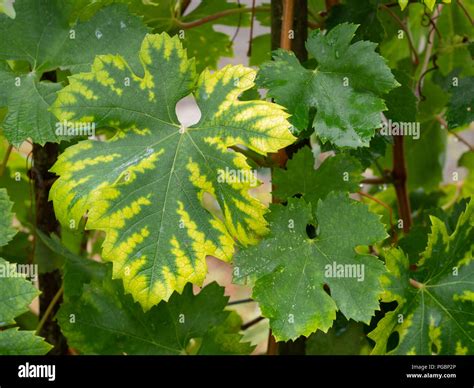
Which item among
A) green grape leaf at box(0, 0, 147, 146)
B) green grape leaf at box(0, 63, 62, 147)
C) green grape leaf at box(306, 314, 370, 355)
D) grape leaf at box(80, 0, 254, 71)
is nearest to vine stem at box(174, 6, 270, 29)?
grape leaf at box(80, 0, 254, 71)

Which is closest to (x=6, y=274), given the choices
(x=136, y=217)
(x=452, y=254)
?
(x=136, y=217)

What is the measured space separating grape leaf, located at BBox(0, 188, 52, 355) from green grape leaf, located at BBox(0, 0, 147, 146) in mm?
106

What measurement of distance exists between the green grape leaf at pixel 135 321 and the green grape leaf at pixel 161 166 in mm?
233

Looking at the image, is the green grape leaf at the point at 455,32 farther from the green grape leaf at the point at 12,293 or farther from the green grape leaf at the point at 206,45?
the green grape leaf at the point at 12,293

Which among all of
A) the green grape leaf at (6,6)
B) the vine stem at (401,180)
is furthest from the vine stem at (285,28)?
the green grape leaf at (6,6)

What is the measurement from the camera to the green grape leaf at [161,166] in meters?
0.95

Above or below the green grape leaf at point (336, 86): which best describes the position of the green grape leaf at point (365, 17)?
above

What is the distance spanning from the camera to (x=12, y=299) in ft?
3.32

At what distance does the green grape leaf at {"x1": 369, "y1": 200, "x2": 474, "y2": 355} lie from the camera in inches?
Result: 41.3

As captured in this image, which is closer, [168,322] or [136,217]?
[136,217]
